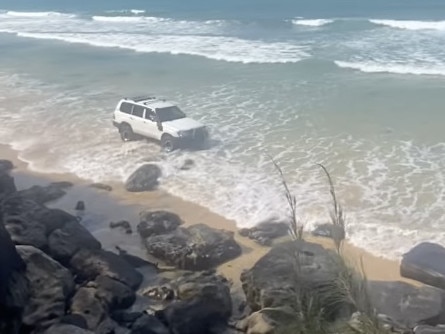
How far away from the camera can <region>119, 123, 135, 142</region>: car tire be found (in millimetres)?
26594

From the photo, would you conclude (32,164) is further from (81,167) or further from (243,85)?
(243,85)

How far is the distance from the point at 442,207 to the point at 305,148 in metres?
6.82

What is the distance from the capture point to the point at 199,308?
1296 centimetres

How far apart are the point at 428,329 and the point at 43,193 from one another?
13.0m

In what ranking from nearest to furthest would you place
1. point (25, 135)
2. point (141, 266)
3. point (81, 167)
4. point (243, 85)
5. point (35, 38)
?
point (141, 266) < point (81, 167) < point (25, 135) < point (243, 85) < point (35, 38)

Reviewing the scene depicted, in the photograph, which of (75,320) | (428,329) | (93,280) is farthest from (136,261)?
(428,329)

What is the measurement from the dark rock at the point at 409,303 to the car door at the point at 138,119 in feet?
46.0

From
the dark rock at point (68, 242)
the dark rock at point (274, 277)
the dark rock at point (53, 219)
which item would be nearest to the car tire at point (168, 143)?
the dark rock at point (53, 219)

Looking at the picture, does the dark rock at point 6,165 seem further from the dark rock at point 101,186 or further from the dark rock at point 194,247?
the dark rock at point 194,247

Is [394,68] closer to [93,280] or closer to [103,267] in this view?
[103,267]

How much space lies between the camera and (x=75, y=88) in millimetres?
37500

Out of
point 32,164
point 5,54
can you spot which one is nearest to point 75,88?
point 32,164

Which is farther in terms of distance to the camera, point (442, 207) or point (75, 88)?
point (75, 88)

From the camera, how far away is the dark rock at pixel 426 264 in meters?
14.9
